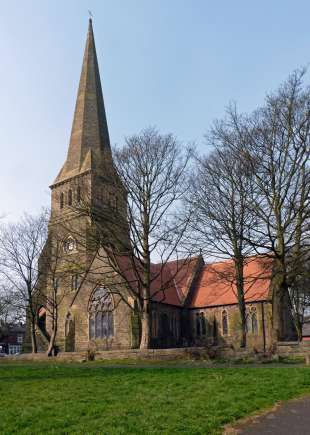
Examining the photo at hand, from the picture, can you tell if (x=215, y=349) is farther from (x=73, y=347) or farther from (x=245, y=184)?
(x=73, y=347)

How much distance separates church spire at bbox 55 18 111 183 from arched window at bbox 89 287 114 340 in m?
13.3

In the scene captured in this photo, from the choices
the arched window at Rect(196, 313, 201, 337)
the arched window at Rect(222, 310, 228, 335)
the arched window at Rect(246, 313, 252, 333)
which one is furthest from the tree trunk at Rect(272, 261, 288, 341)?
the arched window at Rect(196, 313, 201, 337)

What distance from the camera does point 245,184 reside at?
24.5 meters

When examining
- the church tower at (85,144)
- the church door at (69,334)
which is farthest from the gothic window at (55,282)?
the church tower at (85,144)

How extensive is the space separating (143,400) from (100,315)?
2907 centimetres

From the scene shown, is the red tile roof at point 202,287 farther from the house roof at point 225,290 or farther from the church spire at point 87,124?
the church spire at point 87,124

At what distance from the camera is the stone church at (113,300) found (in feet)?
107

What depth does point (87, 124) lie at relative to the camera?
49406 millimetres

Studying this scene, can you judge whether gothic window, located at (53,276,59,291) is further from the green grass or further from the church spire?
the green grass

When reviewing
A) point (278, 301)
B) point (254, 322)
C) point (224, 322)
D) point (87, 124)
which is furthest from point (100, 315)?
point (87, 124)

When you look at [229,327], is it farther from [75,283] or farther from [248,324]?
[75,283]

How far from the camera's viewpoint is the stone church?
32.6 m

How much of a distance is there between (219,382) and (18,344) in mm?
93724

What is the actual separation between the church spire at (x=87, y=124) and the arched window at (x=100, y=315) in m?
13.3
